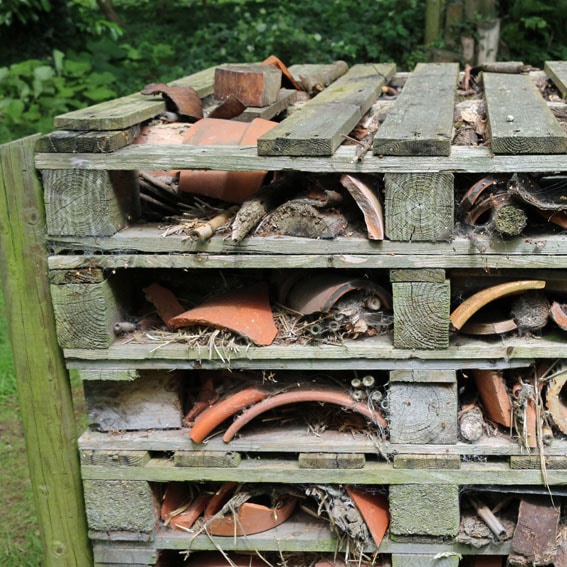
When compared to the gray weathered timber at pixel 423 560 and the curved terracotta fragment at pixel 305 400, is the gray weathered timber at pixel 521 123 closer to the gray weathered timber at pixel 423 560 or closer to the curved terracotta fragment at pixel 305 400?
the curved terracotta fragment at pixel 305 400

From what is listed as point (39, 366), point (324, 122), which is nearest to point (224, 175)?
point (324, 122)

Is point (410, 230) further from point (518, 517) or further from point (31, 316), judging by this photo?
point (31, 316)

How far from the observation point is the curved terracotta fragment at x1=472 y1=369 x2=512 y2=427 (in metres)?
3.12

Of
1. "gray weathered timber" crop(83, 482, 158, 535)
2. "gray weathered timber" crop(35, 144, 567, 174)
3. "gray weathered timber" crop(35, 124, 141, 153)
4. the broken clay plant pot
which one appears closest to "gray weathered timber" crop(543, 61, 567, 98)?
"gray weathered timber" crop(35, 144, 567, 174)

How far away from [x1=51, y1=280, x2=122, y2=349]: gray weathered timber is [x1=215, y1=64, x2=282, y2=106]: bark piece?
1.17m

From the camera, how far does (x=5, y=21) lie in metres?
8.91

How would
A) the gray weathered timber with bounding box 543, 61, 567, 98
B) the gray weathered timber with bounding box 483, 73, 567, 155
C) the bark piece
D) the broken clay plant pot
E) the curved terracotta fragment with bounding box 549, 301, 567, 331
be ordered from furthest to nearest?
1. the gray weathered timber with bounding box 543, 61, 567, 98
2. the bark piece
3. the broken clay plant pot
4. the curved terracotta fragment with bounding box 549, 301, 567, 331
5. the gray weathered timber with bounding box 483, 73, 567, 155

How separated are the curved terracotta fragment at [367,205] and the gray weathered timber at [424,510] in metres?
1.00

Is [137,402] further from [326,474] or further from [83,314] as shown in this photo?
[326,474]

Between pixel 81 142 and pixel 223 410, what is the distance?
1123mm

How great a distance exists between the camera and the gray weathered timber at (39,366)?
3133 millimetres

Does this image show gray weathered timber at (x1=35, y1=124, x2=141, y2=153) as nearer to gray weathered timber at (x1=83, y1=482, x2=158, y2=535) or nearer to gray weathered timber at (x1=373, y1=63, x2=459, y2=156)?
gray weathered timber at (x1=373, y1=63, x2=459, y2=156)

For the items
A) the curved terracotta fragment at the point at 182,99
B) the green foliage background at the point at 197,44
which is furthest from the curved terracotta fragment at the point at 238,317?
the green foliage background at the point at 197,44

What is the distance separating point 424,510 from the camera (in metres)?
3.20
